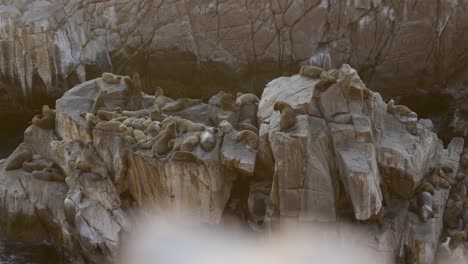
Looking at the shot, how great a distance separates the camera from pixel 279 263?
50.5 feet

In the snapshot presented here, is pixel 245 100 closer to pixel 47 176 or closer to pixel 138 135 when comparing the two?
pixel 138 135

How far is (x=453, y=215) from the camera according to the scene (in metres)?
17.0

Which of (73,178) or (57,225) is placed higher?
(73,178)

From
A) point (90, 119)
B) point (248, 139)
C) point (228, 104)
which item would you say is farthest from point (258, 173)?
point (90, 119)

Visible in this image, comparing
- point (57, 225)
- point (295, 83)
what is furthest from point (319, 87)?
point (57, 225)

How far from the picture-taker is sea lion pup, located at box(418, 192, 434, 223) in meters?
15.8

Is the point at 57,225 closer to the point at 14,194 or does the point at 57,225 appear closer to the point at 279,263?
the point at 14,194

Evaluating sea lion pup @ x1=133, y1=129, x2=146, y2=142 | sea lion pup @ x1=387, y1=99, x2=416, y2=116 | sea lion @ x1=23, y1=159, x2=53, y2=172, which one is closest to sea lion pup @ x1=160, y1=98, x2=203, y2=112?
sea lion pup @ x1=133, y1=129, x2=146, y2=142

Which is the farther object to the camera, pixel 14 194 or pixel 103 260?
pixel 14 194

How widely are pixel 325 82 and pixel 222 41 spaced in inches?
554

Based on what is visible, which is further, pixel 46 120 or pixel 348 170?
pixel 46 120

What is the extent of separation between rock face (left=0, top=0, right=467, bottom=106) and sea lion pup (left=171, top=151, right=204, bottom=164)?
13.8 m

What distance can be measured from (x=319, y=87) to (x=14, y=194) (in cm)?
998

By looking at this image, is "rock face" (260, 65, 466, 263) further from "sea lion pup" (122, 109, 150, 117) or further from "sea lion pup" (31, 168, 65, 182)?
"sea lion pup" (31, 168, 65, 182)
